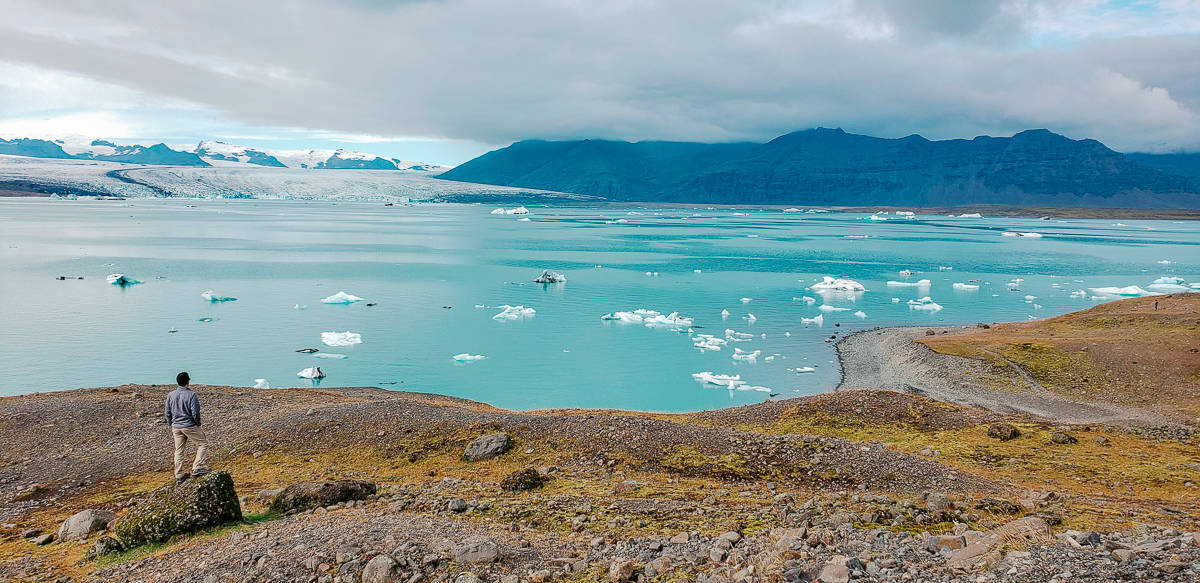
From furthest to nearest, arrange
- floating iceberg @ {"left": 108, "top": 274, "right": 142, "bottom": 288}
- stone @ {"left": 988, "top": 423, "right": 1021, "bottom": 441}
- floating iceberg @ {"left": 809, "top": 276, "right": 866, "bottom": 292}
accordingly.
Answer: floating iceberg @ {"left": 809, "top": 276, "right": 866, "bottom": 292} → floating iceberg @ {"left": 108, "top": 274, "right": 142, "bottom": 288} → stone @ {"left": 988, "top": 423, "right": 1021, "bottom": 441}

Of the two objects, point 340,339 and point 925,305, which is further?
point 925,305

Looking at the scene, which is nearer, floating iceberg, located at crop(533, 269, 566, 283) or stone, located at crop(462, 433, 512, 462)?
stone, located at crop(462, 433, 512, 462)

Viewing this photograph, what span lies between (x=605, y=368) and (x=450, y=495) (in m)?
26.4

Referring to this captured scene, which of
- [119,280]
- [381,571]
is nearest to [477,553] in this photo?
[381,571]

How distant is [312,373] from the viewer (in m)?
36.2

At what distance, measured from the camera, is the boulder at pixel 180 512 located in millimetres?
11344

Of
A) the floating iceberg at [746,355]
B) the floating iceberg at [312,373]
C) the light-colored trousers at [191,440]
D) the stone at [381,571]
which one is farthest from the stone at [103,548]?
the floating iceberg at [746,355]

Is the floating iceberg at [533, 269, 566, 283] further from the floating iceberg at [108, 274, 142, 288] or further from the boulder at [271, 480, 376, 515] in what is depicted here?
the boulder at [271, 480, 376, 515]

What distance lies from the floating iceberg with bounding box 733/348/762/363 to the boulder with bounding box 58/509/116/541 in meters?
32.8

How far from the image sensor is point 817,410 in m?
22.0

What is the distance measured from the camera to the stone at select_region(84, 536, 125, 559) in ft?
36.2

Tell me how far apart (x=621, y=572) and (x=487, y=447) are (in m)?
8.81

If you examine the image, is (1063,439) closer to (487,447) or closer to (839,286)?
(487,447)

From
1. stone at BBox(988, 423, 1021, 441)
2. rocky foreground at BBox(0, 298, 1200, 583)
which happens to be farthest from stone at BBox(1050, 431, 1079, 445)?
stone at BBox(988, 423, 1021, 441)
